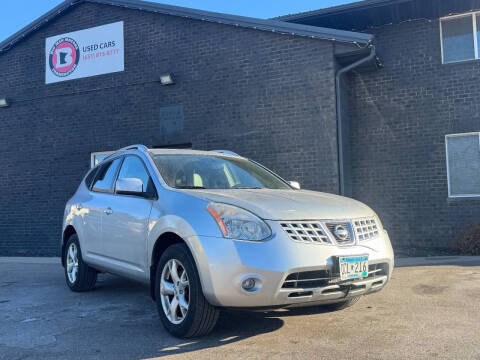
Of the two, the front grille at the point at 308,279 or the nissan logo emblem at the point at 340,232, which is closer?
the front grille at the point at 308,279

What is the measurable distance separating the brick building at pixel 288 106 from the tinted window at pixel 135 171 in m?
4.99

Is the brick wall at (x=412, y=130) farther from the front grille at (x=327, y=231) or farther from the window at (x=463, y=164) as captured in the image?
the front grille at (x=327, y=231)

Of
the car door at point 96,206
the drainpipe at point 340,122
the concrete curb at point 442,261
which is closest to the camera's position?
the car door at point 96,206

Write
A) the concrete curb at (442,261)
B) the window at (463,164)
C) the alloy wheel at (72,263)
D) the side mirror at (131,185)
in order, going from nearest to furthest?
the side mirror at (131,185)
the alloy wheel at (72,263)
the concrete curb at (442,261)
the window at (463,164)

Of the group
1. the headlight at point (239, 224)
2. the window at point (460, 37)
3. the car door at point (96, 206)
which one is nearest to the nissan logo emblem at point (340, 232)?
the headlight at point (239, 224)

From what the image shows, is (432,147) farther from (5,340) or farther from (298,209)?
(5,340)

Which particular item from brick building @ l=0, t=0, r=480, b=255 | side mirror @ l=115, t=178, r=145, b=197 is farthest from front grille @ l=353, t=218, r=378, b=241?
brick building @ l=0, t=0, r=480, b=255

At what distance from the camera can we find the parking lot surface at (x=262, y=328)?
149 inches

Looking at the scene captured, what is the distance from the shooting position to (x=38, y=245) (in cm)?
1243

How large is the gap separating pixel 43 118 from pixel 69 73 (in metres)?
1.30

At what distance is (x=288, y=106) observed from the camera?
33.4ft

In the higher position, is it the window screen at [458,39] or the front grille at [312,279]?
the window screen at [458,39]

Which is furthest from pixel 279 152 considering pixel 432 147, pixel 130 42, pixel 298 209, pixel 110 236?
pixel 298 209

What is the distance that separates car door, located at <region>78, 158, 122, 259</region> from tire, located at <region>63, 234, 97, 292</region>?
288mm
